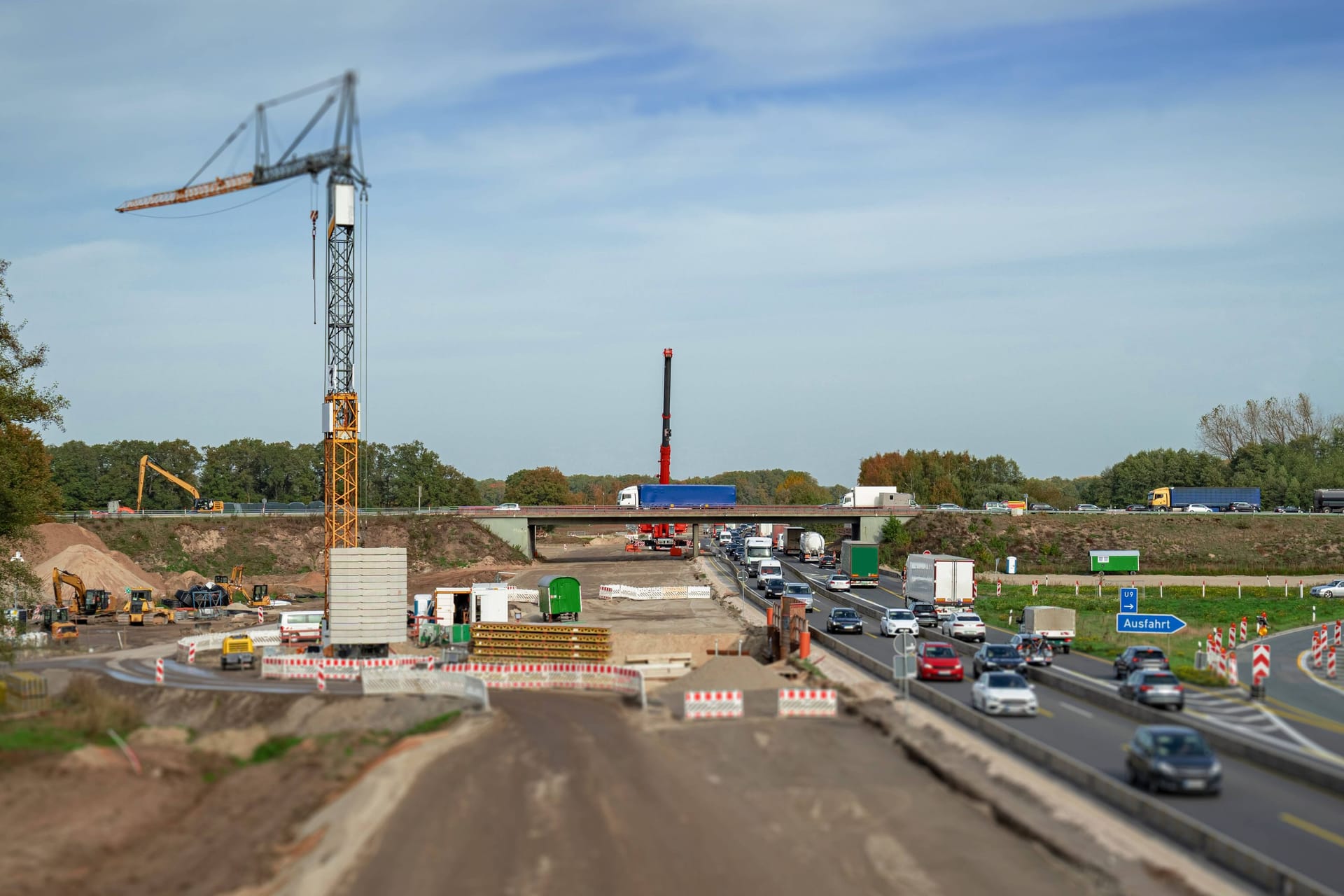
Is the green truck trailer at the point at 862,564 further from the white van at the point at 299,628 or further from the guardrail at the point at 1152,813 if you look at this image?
the guardrail at the point at 1152,813

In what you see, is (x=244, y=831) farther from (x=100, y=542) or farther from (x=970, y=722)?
(x=100, y=542)

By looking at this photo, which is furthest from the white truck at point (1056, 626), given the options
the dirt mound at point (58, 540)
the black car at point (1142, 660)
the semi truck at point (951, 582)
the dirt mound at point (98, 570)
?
the dirt mound at point (58, 540)

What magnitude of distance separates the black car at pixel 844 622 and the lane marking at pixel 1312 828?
3765 centimetres

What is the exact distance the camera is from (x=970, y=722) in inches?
1367

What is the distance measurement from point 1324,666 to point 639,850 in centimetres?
3979

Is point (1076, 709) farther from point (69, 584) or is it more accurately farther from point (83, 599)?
point (69, 584)

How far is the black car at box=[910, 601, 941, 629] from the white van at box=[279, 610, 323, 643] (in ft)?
108

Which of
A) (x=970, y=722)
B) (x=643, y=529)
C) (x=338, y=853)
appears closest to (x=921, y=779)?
(x=970, y=722)

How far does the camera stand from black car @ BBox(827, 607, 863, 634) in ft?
202

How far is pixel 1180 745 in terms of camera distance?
2575 centimetres

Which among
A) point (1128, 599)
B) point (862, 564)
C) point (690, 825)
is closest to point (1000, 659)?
point (1128, 599)

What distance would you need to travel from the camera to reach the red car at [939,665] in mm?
44625

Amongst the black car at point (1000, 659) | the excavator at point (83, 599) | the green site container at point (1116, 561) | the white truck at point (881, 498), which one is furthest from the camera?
the white truck at point (881, 498)

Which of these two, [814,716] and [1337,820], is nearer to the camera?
[1337,820]
